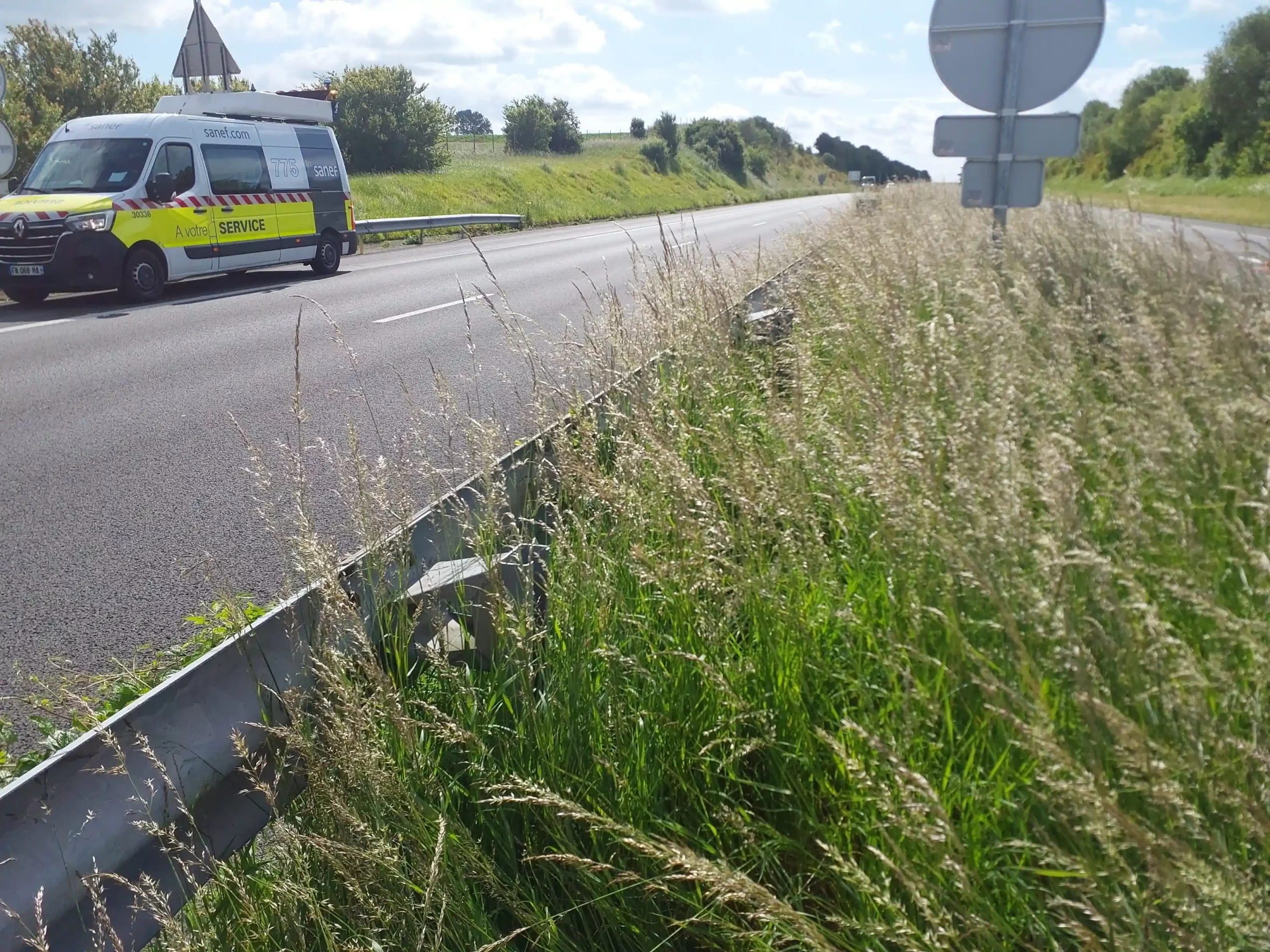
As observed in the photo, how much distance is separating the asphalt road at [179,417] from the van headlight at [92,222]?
1043 millimetres

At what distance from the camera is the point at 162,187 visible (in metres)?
14.6

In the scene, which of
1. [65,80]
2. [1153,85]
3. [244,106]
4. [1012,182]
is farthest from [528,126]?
[1012,182]

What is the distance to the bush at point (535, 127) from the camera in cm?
6775

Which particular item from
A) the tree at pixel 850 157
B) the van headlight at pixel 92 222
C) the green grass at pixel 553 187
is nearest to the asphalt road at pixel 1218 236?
the van headlight at pixel 92 222

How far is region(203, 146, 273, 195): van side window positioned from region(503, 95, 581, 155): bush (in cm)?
5247

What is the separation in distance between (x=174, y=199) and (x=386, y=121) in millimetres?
33617

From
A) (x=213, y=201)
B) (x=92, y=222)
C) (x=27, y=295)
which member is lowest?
(x=27, y=295)

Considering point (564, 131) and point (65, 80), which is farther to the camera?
point (564, 131)

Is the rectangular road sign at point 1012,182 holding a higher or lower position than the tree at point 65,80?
lower

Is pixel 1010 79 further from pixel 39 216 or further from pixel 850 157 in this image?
pixel 850 157

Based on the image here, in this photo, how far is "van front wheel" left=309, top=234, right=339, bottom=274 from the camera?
18172mm

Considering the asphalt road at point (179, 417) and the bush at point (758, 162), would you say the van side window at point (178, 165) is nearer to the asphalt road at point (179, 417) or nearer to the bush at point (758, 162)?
the asphalt road at point (179, 417)

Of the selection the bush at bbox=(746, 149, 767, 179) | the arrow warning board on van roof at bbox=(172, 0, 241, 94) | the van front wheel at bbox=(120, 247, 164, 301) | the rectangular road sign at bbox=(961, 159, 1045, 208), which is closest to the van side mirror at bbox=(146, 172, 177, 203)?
the van front wheel at bbox=(120, 247, 164, 301)

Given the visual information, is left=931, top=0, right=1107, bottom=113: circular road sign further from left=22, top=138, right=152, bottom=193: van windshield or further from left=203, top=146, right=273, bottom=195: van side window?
left=203, top=146, right=273, bottom=195: van side window
